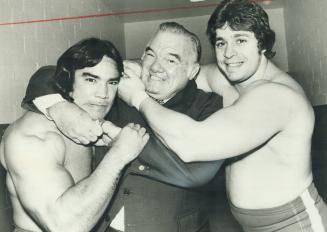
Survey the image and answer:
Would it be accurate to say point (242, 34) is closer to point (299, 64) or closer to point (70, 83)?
point (70, 83)

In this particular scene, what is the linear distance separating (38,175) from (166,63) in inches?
27.9

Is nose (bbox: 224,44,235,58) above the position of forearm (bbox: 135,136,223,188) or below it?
above

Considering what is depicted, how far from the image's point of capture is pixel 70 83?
56.8 inches

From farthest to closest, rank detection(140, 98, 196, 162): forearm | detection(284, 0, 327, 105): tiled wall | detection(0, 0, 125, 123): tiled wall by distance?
detection(284, 0, 327, 105): tiled wall → detection(0, 0, 125, 123): tiled wall → detection(140, 98, 196, 162): forearm

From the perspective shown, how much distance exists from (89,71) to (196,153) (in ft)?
1.84

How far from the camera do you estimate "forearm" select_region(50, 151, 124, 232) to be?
116 cm

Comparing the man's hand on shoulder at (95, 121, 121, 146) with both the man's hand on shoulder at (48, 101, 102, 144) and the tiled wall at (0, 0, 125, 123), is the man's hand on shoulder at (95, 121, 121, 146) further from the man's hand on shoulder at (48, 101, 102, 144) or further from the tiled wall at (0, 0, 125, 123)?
the tiled wall at (0, 0, 125, 123)

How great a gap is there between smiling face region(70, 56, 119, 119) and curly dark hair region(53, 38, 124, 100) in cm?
2

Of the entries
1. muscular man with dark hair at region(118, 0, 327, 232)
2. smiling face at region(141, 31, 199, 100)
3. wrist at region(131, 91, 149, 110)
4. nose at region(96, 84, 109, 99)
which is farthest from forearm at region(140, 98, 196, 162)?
smiling face at region(141, 31, 199, 100)

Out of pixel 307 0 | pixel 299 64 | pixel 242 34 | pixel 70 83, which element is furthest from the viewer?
pixel 299 64

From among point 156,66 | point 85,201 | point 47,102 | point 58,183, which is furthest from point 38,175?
point 156,66

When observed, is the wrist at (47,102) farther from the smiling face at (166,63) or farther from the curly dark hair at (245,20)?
the curly dark hair at (245,20)

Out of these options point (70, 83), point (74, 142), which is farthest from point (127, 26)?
point (74, 142)

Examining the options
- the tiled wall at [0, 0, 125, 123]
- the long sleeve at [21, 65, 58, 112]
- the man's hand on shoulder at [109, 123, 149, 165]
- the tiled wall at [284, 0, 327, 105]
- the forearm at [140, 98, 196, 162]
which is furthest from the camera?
the tiled wall at [284, 0, 327, 105]
